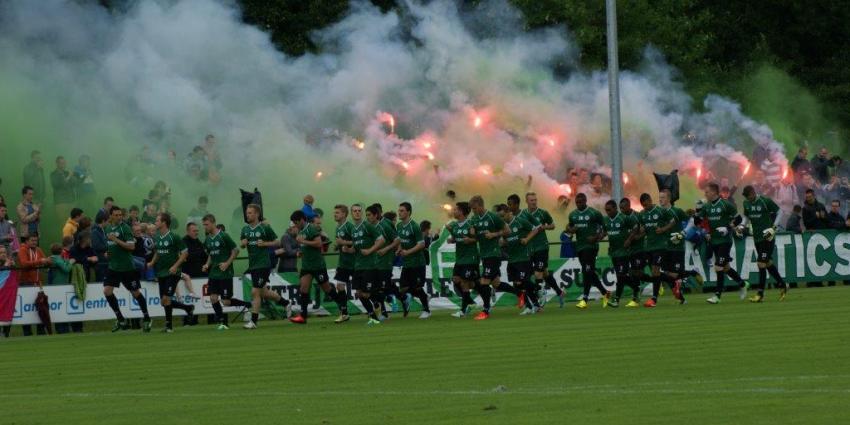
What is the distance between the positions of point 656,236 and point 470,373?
13.9 m

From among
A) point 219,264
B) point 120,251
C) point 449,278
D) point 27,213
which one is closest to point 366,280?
point 219,264

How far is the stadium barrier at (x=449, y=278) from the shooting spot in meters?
31.0

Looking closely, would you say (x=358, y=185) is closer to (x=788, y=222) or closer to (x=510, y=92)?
(x=510, y=92)

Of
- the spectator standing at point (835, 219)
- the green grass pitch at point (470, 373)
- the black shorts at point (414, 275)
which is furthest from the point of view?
the spectator standing at point (835, 219)

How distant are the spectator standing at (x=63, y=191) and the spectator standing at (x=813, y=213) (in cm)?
1651

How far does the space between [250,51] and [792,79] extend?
2355 centimetres

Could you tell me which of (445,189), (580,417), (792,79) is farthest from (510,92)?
(580,417)

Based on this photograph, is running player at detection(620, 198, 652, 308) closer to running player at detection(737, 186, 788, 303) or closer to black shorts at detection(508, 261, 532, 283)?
running player at detection(737, 186, 788, 303)

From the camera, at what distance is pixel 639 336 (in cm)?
2078

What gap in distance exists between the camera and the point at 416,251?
2942cm

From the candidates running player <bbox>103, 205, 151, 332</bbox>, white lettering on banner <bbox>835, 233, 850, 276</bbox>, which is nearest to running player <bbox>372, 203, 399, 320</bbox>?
running player <bbox>103, 205, 151, 332</bbox>

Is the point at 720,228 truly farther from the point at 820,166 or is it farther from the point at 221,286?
the point at 820,166

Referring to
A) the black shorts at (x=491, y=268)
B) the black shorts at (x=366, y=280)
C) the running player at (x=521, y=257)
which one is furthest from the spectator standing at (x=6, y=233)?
the running player at (x=521, y=257)

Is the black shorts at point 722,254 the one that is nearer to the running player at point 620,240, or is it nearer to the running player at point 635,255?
the running player at point 635,255
